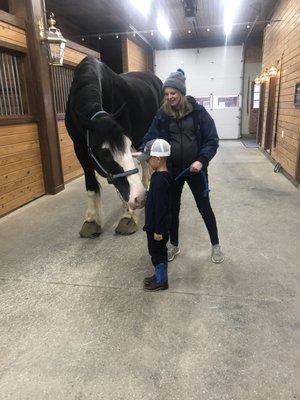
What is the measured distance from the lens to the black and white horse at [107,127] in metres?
2.22

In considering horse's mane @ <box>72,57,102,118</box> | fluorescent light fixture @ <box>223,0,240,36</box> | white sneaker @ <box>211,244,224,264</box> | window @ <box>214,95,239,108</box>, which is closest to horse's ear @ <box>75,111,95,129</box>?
horse's mane @ <box>72,57,102,118</box>

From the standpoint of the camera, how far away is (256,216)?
362 cm

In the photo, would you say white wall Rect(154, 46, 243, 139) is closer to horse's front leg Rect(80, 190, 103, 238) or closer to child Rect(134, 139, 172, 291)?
horse's front leg Rect(80, 190, 103, 238)

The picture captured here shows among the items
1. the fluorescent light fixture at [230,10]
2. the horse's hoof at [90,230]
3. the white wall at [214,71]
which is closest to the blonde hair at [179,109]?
the horse's hoof at [90,230]

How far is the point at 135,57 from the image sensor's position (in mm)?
10156

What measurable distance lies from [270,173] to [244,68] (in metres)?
7.43

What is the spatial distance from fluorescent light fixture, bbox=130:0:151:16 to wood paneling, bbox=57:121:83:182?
3693 mm

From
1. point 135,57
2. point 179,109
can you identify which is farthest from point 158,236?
point 135,57

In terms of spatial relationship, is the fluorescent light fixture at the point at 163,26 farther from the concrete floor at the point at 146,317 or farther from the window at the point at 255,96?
the concrete floor at the point at 146,317

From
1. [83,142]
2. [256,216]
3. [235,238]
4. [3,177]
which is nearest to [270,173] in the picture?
[256,216]

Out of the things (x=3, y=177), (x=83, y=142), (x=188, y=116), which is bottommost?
(x=3, y=177)

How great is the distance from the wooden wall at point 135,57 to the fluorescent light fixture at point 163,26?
0.91 meters

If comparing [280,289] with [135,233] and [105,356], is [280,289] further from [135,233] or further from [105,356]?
[135,233]

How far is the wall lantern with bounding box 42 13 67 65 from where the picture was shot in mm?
4238
